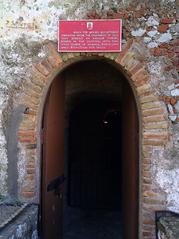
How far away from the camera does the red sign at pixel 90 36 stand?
123 inches

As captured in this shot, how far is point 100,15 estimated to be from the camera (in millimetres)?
3184

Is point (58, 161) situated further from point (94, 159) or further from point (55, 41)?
point (94, 159)

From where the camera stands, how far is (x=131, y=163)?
3510mm

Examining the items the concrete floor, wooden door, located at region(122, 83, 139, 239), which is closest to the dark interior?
the concrete floor

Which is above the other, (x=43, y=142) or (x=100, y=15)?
(x=100, y=15)

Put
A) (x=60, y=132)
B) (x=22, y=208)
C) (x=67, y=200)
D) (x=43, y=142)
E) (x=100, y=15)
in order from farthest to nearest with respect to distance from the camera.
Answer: (x=67, y=200) < (x=60, y=132) < (x=43, y=142) < (x=100, y=15) < (x=22, y=208)

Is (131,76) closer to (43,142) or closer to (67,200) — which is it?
(43,142)

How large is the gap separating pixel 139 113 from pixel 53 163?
116 centimetres

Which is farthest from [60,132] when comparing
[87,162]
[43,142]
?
[87,162]

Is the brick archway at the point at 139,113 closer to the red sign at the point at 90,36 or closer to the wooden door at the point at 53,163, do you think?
the red sign at the point at 90,36

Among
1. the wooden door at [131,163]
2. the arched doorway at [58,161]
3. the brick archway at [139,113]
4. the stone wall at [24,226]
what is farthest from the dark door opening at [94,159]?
the stone wall at [24,226]

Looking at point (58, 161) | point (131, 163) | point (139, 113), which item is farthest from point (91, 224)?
point (139, 113)

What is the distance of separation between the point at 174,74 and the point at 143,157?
2.74 ft

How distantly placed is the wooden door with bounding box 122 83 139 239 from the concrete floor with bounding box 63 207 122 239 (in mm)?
1472
